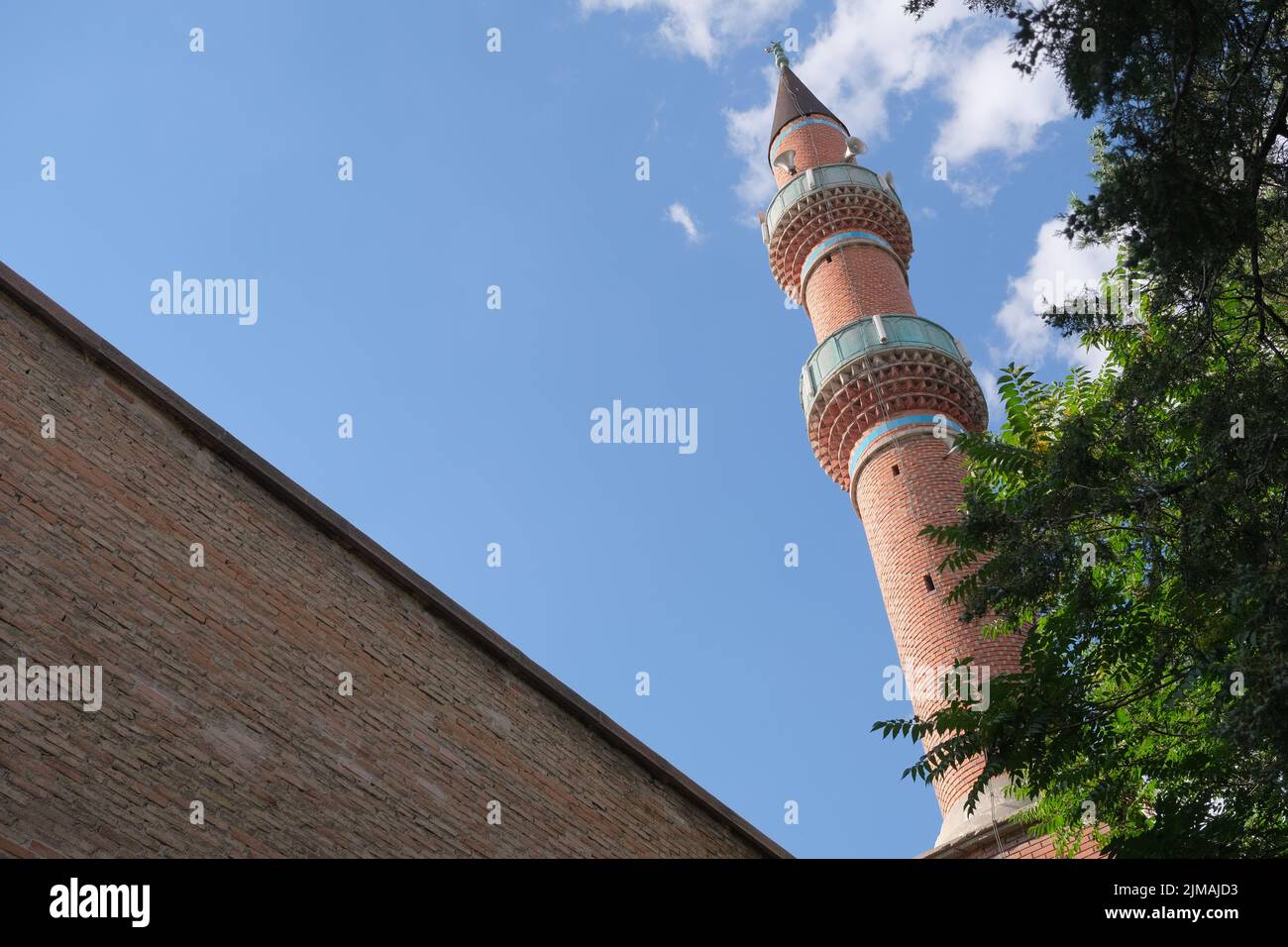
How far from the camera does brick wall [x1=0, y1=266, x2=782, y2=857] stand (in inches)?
252

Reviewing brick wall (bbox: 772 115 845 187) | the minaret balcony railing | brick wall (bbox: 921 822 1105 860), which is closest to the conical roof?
brick wall (bbox: 772 115 845 187)

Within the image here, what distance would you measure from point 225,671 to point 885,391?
12.9m

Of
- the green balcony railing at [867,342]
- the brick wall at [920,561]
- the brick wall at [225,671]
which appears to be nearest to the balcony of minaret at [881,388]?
the green balcony railing at [867,342]

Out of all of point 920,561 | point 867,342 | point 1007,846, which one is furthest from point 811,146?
point 1007,846

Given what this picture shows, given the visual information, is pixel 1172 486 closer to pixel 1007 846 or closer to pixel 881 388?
pixel 1007 846

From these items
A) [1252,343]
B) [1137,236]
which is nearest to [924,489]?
[1252,343]

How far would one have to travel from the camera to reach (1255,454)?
21.0 feet

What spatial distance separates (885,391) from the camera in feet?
60.8

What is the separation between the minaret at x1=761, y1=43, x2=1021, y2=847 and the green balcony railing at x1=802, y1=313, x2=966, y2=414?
0.08 ft

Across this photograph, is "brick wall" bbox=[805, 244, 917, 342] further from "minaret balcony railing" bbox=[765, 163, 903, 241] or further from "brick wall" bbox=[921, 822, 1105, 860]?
"brick wall" bbox=[921, 822, 1105, 860]

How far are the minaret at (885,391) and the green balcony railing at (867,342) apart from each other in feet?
0.08

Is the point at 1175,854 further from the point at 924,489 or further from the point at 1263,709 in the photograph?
the point at 924,489
